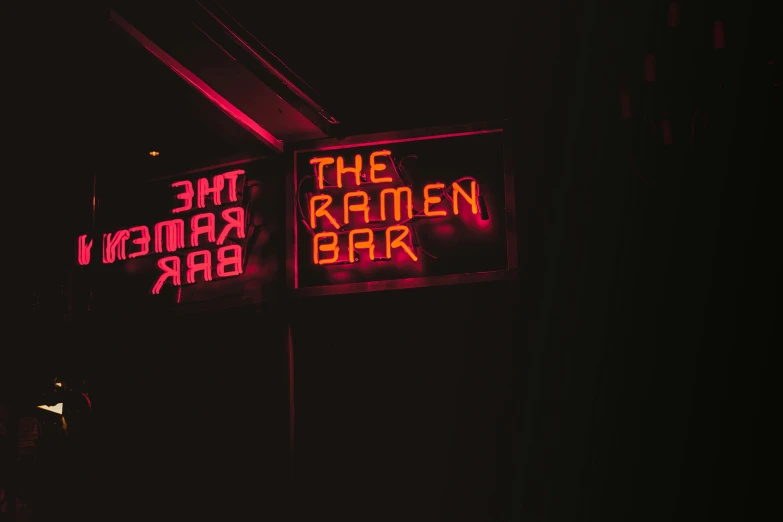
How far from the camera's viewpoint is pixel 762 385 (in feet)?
15.5

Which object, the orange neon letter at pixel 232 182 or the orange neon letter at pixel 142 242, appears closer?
the orange neon letter at pixel 232 182

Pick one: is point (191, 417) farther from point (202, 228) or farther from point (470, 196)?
Answer: point (470, 196)

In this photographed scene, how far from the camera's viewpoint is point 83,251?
591 cm

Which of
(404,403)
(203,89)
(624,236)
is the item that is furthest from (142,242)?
(624,236)

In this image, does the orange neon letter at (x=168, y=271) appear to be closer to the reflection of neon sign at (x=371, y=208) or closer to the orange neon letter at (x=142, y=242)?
the orange neon letter at (x=142, y=242)

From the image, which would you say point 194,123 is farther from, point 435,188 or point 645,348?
point 645,348

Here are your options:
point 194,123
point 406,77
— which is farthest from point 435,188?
point 194,123

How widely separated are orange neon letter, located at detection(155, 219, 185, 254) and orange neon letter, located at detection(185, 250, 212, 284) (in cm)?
12

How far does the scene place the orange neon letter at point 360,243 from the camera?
207 inches

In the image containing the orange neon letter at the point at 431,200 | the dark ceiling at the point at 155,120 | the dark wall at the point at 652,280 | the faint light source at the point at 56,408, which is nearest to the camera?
the dark wall at the point at 652,280

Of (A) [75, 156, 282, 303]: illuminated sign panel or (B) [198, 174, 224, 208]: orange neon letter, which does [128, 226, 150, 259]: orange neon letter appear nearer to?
(A) [75, 156, 282, 303]: illuminated sign panel

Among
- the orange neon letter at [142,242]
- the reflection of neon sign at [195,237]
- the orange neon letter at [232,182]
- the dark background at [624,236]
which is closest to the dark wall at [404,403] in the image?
the dark background at [624,236]

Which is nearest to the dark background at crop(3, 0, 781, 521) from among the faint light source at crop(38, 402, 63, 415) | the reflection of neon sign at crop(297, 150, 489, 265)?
the reflection of neon sign at crop(297, 150, 489, 265)

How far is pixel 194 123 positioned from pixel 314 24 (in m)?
1.17
